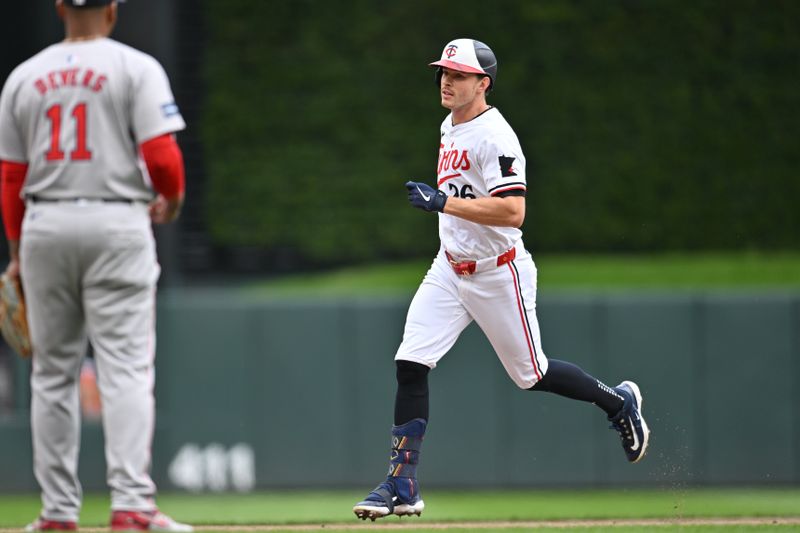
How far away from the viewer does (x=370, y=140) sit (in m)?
10.3

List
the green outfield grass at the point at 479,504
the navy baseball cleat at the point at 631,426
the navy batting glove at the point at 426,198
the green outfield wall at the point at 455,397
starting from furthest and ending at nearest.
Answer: the green outfield wall at the point at 455,397 < the green outfield grass at the point at 479,504 < the navy baseball cleat at the point at 631,426 < the navy batting glove at the point at 426,198

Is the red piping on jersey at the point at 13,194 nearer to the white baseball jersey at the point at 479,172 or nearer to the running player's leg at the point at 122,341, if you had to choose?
the running player's leg at the point at 122,341

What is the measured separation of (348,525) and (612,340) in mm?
4279

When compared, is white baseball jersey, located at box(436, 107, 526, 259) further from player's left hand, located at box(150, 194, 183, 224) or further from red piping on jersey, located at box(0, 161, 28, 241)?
red piping on jersey, located at box(0, 161, 28, 241)

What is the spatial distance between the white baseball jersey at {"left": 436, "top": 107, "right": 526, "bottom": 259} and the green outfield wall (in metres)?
4.12

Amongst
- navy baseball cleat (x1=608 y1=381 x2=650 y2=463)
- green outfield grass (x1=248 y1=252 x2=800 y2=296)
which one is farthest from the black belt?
green outfield grass (x1=248 y1=252 x2=800 y2=296)

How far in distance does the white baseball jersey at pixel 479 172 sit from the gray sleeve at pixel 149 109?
1.19 m

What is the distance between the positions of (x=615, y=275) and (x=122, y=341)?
6302mm

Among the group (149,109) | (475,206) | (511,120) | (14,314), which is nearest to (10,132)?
(149,109)

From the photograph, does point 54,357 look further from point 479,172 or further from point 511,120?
point 511,120

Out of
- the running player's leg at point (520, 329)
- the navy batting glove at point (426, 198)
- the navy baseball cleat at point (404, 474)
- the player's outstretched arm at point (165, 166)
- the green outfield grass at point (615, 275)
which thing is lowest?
the green outfield grass at point (615, 275)

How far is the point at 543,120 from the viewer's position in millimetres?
10172

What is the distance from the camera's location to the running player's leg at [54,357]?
4.21 meters

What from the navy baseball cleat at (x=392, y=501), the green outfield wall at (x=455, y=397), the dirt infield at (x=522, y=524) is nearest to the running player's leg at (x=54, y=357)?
the dirt infield at (x=522, y=524)
